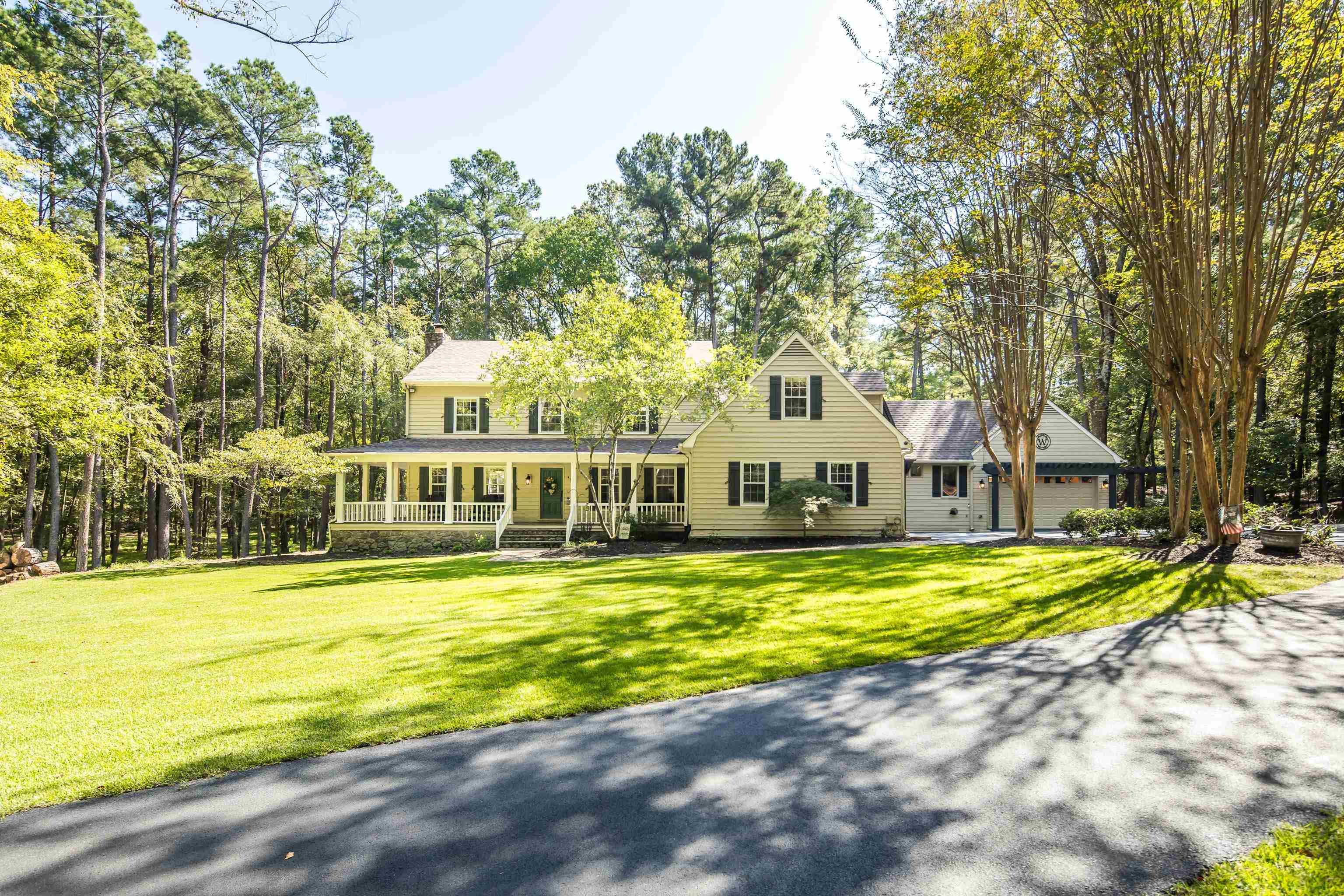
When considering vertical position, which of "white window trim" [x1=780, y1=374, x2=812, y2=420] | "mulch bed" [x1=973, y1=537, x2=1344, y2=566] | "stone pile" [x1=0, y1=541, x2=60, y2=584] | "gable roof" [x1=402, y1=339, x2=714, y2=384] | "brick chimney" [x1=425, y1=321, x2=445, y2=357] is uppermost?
"brick chimney" [x1=425, y1=321, x2=445, y2=357]

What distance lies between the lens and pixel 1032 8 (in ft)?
33.3

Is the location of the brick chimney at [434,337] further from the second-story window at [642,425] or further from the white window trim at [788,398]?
the white window trim at [788,398]

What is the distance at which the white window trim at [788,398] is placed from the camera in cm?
1997

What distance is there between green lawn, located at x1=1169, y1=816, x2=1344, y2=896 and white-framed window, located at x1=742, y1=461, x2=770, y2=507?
17.1 metres

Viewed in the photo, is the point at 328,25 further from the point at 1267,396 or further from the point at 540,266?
the point at 1267,396

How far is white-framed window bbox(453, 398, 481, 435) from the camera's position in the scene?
22.5 m

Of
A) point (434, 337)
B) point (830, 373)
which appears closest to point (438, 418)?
point (434, 337)

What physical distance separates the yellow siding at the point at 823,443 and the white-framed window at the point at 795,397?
0.50 ft

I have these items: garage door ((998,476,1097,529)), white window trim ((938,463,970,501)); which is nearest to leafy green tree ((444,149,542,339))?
white window trim ((938,463,970,501))

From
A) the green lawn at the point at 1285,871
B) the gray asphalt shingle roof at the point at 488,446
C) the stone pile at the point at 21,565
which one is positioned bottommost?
the stone pile at the point at 21,565


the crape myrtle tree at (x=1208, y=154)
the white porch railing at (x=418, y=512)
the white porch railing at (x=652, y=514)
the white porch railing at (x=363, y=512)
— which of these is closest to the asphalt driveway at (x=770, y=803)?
the crape myrtle tree at (x=1208, y=154)

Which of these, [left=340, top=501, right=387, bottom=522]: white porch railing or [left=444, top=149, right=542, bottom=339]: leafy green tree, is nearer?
[left=340, top=501, right=387, bottom=522]: white porch railing

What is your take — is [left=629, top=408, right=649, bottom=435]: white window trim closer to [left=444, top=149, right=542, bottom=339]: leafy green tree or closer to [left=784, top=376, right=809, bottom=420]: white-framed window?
[left=784, top=376, right=809, bottom=420]: white-framed window

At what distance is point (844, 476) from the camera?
2006 cm
